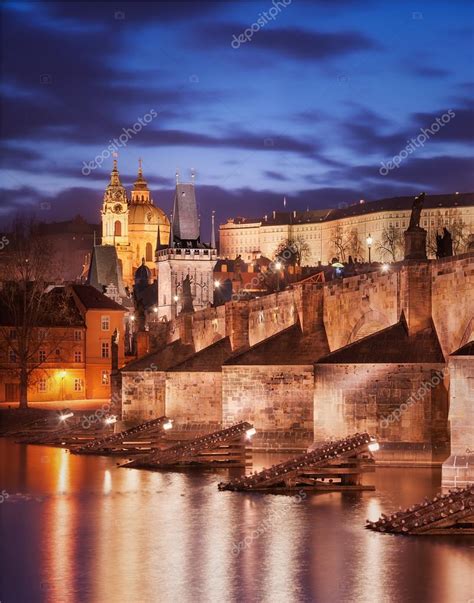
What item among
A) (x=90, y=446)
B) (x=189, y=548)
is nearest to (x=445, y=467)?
(x=189, y=548)

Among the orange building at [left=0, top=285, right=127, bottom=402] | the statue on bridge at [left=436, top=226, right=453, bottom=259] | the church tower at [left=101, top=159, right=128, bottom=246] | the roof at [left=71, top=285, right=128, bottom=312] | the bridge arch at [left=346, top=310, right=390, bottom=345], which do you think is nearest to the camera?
the bridge arch at [left=346, top=310, right=390, bottom=345]

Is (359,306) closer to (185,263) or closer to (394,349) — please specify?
(394,349)

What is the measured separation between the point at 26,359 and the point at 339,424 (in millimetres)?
29887

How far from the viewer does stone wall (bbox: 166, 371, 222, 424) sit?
2176 inches

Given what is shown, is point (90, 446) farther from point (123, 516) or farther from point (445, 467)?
A: point (445, 467)

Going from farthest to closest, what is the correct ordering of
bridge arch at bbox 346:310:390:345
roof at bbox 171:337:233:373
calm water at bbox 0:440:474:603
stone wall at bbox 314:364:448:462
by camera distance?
1. roof at bbox 171:337:233:373
2. bridge arch at bbox 346:310:390:345
3. stone wall at bbox 314:364:448:462
4. calm water at bbox 0:440:474:603

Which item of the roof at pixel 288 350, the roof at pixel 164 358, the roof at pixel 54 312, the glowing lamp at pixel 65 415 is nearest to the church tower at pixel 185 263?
the roof at pixel 54 312

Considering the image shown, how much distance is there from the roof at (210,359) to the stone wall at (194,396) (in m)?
0.20

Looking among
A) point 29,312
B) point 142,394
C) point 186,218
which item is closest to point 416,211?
point 142,394

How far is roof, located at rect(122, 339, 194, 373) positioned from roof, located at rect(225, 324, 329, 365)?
11.7m

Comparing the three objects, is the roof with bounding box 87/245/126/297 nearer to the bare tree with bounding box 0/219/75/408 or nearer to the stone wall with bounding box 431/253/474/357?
the bare tree with bounding box 0/219/75/408

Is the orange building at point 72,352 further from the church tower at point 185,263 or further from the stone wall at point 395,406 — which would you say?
the church tower at point 185,263

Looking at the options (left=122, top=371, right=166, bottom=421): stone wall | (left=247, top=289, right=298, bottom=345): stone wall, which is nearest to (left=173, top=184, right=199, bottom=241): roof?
(left=122, top=371, right=166, bottom=421): stone wall

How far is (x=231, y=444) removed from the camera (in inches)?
1781
